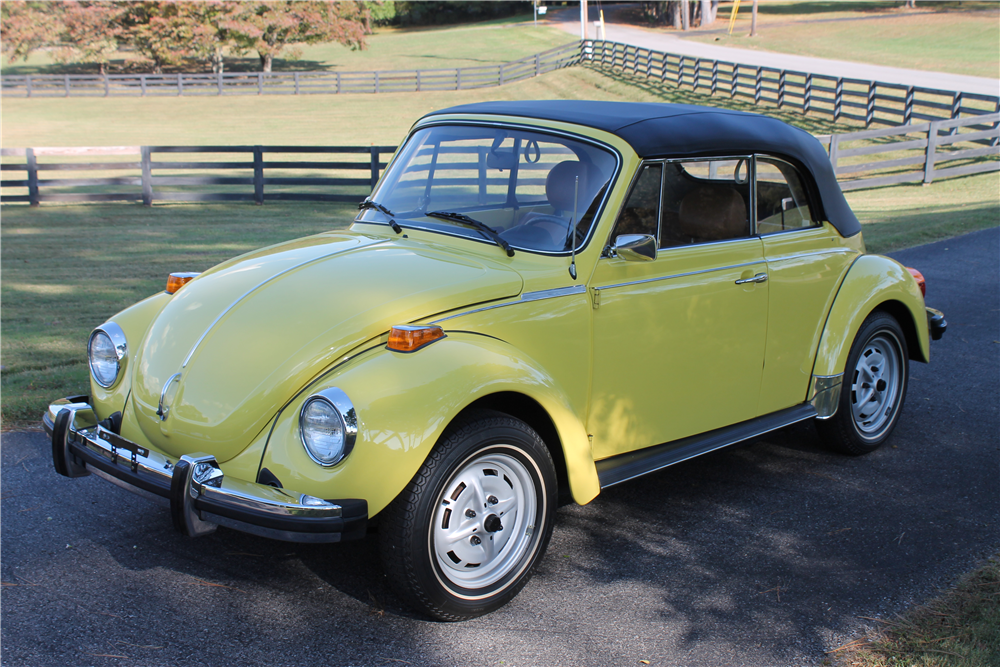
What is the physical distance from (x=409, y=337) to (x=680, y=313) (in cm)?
148

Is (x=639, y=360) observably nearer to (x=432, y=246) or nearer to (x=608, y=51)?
(x=432, y=246)

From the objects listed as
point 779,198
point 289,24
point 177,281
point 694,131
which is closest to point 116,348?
point 177,281

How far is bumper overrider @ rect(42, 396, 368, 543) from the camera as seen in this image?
114 inches

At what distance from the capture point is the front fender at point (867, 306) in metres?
4.69

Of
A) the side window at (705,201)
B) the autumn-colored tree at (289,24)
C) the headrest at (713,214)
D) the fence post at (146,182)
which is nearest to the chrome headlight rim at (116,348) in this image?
the side window at (705,201)

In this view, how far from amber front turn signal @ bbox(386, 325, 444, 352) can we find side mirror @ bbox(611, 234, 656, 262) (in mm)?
1030

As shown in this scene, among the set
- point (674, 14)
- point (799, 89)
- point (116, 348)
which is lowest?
point (116, 348)

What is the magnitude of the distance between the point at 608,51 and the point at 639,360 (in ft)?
149

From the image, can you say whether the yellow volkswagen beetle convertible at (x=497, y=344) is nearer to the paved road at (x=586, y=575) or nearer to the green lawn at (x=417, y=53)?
the paved road at (x=586, y=575)

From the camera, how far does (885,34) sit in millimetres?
50938

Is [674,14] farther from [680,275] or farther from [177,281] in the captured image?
[177,281]

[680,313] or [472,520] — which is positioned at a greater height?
[680,313]

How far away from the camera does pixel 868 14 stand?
5978 cm

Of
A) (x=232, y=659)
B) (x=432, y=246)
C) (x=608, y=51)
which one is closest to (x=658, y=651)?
(x=232, y=659)
